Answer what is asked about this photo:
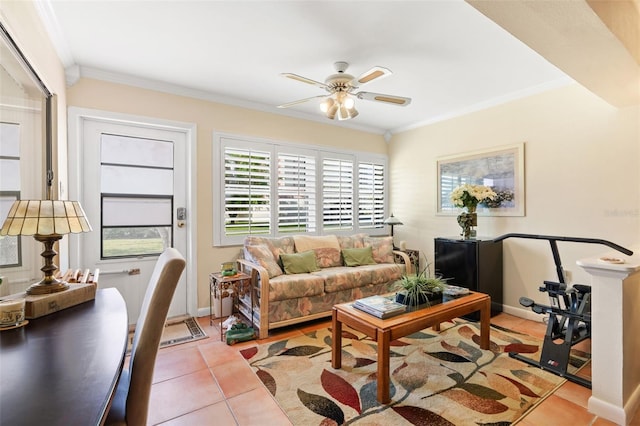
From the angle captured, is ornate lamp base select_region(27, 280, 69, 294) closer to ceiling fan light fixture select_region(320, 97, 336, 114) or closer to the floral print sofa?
the floral print sofa

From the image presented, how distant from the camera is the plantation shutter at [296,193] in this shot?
4094 millimetres

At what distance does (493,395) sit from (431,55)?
2693 millimetres

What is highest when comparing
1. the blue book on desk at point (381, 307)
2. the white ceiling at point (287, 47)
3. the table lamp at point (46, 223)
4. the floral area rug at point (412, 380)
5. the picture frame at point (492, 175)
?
the white ceiling at point (287, 47)

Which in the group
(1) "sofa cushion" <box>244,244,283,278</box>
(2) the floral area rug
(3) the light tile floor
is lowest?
(3) the light tile floor

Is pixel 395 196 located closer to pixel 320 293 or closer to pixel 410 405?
pixel 320 293

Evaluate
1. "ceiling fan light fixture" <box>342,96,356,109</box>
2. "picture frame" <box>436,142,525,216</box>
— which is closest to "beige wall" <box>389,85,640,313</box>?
"picture frame" <box>436,142,525,216</box>

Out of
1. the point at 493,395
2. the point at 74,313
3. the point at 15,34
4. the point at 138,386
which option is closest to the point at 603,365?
the point at 493,395

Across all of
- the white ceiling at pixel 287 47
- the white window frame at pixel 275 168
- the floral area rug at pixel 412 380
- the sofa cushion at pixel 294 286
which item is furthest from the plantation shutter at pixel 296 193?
the floral area rug at pixel 412 380

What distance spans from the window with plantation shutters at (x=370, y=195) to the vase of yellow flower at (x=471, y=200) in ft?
5.20

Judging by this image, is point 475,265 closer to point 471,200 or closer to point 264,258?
point 471,200

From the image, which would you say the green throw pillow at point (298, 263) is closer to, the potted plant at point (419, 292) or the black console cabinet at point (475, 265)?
the potted plant at point (419, 292)

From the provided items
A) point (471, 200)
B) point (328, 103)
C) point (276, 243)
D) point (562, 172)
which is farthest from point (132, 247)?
point (562, 172)

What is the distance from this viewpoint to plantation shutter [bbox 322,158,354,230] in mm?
4508

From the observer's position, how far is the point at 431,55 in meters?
2.62
